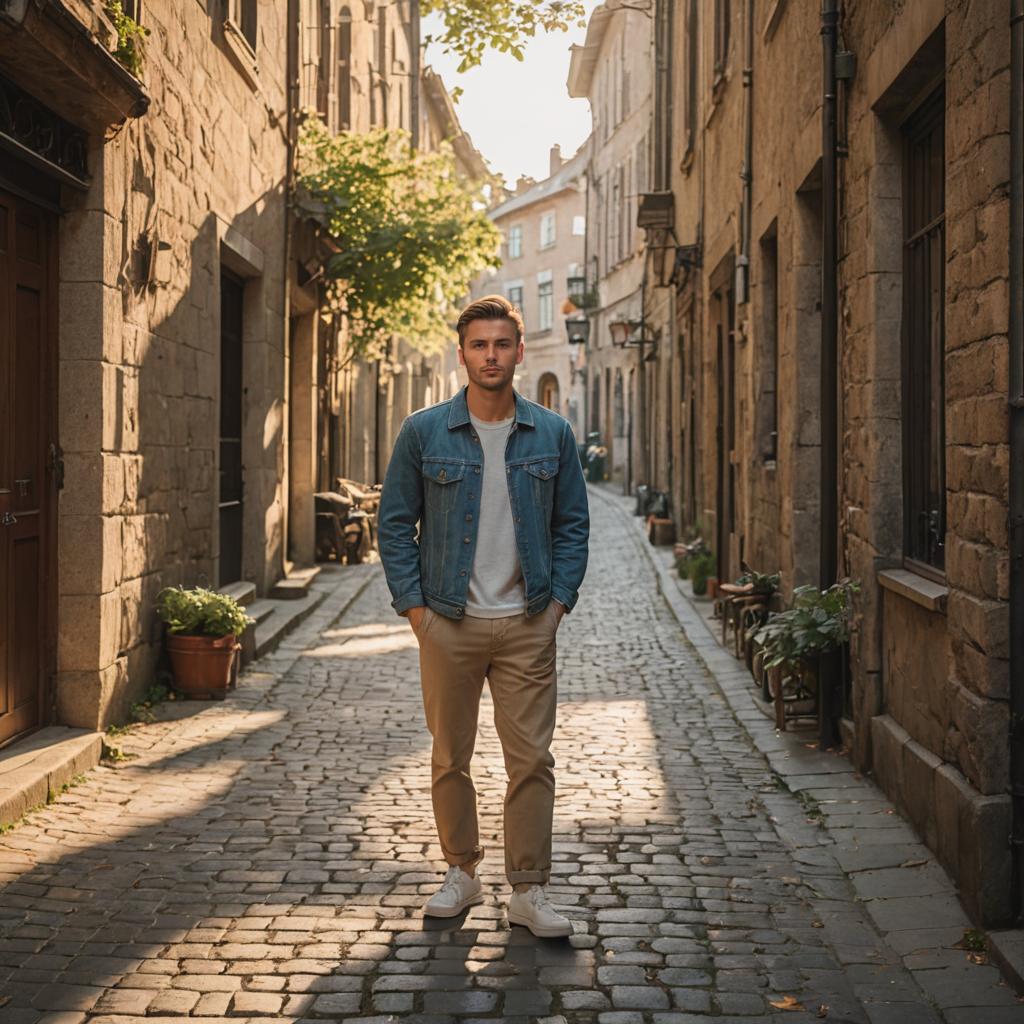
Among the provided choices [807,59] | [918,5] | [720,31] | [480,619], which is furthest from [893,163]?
[720,31]

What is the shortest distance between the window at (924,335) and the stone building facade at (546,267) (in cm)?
4095

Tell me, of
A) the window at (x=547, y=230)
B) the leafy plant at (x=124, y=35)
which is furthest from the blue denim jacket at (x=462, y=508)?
the window at (x=547, y=230)

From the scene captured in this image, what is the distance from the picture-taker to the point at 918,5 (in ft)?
17.1

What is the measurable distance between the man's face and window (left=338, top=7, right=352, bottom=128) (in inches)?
522

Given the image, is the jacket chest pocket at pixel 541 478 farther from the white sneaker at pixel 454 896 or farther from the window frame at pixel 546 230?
the window frame at pixel 546 230

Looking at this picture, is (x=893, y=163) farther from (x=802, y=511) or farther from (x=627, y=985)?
(x=627, y=985)

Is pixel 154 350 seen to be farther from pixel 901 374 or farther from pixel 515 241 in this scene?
pixel 515 241

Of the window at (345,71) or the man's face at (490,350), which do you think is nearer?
the man's face at (490,350)

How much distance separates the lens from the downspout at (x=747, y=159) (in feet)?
34.5

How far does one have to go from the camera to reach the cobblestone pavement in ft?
12.4

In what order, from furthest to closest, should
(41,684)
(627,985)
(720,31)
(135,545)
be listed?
(720,31) → (135,545) → (41,684) → (627,985)

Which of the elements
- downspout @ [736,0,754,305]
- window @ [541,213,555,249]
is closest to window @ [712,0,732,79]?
downspout @ [736,0,754,305]

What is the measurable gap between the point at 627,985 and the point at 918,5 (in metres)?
3.53

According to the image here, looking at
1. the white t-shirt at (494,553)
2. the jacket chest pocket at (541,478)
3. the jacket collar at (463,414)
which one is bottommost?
the white t-shirt at (494,553)
